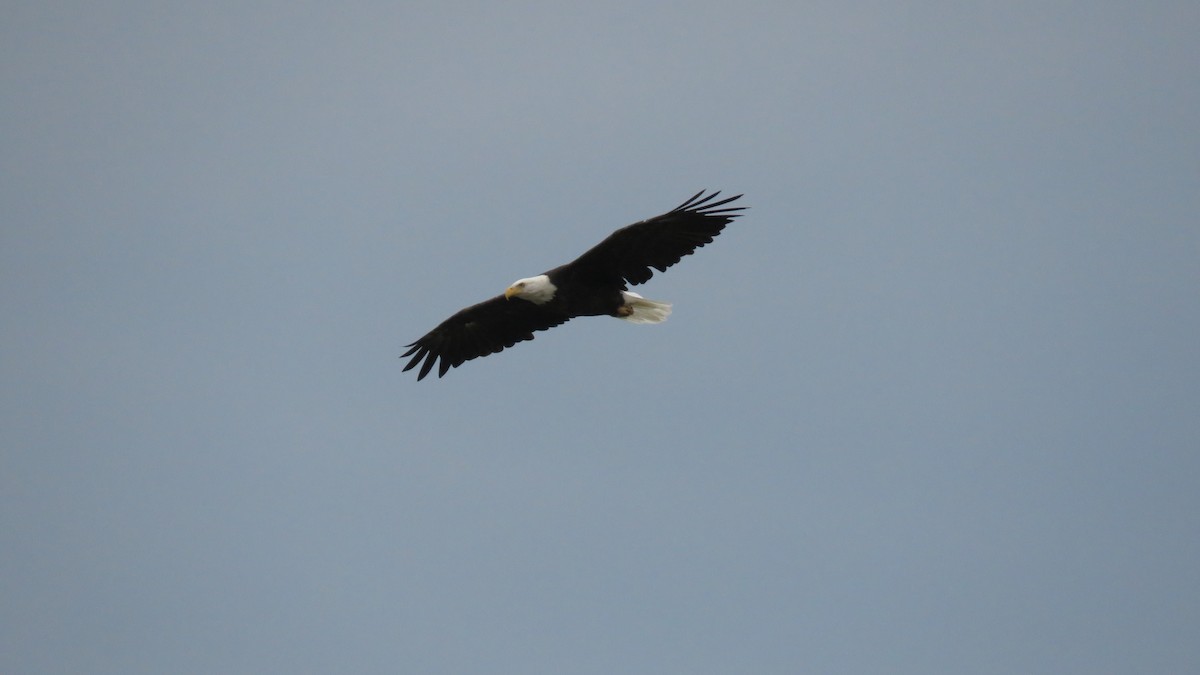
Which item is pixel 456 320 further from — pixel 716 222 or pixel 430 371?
pixel 716 222

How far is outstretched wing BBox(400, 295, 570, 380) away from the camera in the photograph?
15.3 meters

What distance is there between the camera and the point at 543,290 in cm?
1462

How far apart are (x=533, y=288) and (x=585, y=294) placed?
1.83 ft

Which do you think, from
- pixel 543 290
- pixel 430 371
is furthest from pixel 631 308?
pixel 430 371

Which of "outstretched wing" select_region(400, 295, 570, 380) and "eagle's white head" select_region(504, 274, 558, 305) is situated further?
"outstretched wing" select_region(400, 295, 570, 380)

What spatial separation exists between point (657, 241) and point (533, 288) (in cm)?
148

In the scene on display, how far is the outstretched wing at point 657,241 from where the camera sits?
45.3 feet

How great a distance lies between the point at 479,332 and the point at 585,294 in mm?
1612

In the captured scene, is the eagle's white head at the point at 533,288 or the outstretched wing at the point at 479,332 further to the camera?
the outstretched wing at the point at 479,332

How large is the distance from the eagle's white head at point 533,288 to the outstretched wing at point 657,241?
1.34 ft

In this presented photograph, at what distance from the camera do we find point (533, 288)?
47.9 feet

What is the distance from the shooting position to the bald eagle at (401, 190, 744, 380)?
45.5 feet

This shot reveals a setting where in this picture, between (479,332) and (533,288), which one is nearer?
(533,288)

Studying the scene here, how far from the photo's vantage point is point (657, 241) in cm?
1399
